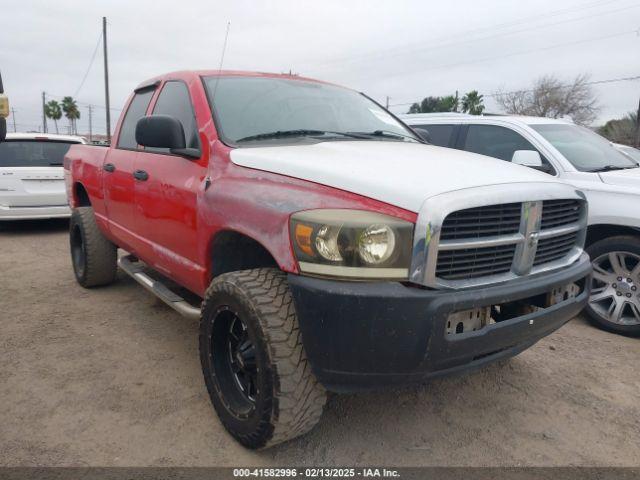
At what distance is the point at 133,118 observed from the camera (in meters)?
4.09

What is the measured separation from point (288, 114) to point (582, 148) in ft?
10.4

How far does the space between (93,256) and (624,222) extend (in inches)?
176

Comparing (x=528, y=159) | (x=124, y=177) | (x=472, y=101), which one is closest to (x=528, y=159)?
(x=528, y=159)

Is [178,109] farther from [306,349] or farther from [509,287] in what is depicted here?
[509,287]

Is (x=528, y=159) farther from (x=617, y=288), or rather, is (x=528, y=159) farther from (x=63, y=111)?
(x=63, y=111)

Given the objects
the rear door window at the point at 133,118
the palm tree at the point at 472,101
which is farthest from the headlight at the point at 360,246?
the palm tree at the point at 472,101

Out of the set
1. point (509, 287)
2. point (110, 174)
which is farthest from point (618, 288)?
point (110, 174)

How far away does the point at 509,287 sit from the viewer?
2145 millimetres

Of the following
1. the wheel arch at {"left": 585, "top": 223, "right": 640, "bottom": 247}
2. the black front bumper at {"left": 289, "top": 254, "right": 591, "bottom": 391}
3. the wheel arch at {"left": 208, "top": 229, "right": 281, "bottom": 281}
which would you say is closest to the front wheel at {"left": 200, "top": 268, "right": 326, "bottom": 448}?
the black front bumper at {"left": 289, "top": 254, "right": 591, "bottom": 391}

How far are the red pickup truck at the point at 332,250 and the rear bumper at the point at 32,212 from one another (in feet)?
17.4

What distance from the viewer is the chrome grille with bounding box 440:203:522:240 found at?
200 cm

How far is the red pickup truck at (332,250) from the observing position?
192 centimetres

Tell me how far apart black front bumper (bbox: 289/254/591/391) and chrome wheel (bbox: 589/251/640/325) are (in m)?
2.43

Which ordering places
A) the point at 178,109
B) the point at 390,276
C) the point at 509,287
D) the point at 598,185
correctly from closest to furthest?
1. the point at 390,276
2. the point at 509,287
3. the point at 178,109
4. the point at 598,185
